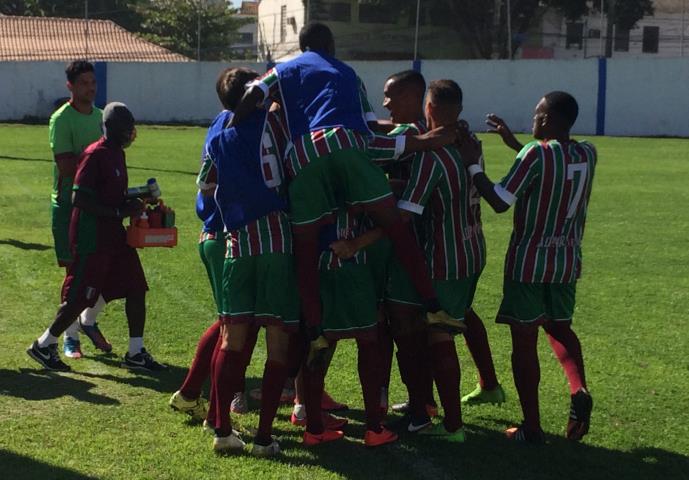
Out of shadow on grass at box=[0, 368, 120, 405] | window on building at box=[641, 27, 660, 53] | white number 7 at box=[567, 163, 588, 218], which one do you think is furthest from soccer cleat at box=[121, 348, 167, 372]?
window on building at box=[641, 27, 660, 53]

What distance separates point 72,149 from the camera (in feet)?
24.5

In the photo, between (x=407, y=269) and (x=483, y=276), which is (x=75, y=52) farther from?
(x=407, y=269)

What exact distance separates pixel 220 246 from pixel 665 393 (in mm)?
2990

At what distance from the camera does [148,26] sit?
6159cm

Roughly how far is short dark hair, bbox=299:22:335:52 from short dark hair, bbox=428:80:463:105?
0.59 m

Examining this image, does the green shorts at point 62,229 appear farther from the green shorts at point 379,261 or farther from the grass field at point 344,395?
the green shorts at point 379,261

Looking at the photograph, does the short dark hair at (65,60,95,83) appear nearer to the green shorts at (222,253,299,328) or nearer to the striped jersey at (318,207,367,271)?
the green shorts at (222,253,299,328)

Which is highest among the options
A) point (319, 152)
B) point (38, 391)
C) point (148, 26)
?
point (148, 26)

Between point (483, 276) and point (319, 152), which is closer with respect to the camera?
point (319, 152)

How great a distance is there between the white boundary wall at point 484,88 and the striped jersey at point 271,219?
31424mm

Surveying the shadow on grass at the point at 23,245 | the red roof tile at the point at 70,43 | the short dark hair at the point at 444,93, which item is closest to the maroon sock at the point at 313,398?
the short dark hair at the point at 444,93

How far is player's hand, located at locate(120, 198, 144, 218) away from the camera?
682 cm

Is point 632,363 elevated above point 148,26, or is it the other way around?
point 148,26

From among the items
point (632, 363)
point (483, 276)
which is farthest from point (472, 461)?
point (483, 276)
